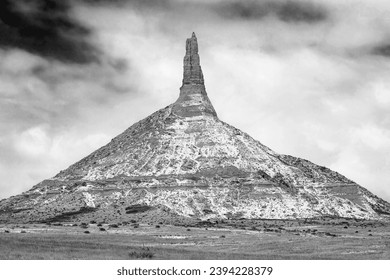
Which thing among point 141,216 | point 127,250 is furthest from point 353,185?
point 127,250

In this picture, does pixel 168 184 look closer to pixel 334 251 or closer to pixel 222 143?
pixel 222 143

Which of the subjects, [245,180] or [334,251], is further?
[245,180]

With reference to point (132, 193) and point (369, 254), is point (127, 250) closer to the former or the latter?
Result: point (369, 254)

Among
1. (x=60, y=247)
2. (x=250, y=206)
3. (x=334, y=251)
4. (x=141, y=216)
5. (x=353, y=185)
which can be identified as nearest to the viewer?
(x=60, y=247)

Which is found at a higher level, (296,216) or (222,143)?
(222,143)
